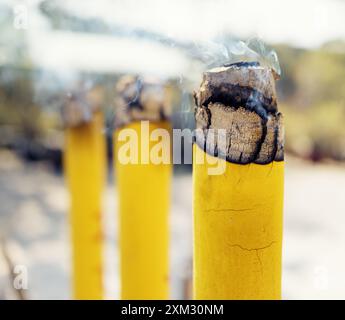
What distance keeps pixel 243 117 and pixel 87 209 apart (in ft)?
6.28

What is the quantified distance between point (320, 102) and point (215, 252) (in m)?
9.51

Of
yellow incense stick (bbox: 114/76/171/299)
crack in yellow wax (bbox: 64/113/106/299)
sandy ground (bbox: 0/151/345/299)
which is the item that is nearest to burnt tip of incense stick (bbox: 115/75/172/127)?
yellow incense stick (bbox: 114/76/171/299)

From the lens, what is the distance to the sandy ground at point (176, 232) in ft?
14.6

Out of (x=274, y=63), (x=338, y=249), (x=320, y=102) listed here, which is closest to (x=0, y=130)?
(x=320, y=102)

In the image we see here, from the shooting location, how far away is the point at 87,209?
107 inches

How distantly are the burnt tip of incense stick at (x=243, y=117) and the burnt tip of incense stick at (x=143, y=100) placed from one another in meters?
0.86

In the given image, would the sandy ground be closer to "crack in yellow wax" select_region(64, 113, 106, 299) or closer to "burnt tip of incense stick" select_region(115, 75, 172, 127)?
"crack in yellow wax" select_region(64, 113, 106, 299)

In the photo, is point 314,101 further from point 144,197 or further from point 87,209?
point 144,197

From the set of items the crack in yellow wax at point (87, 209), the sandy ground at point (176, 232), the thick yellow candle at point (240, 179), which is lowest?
the sandy ground at point (176, 232)

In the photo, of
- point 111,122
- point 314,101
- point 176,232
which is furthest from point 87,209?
point 314,101

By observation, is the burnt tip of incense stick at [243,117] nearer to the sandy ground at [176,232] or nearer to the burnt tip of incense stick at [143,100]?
the burnt tip of incense stick at [143,100]

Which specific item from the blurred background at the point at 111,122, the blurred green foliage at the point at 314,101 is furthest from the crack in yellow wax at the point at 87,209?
the blurred green foliage at the point at 314,101

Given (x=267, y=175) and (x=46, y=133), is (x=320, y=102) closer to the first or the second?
(x=46, y=133)

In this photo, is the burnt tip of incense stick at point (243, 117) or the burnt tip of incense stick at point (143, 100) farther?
the burnt tip of incense stick at point (143, 100)
